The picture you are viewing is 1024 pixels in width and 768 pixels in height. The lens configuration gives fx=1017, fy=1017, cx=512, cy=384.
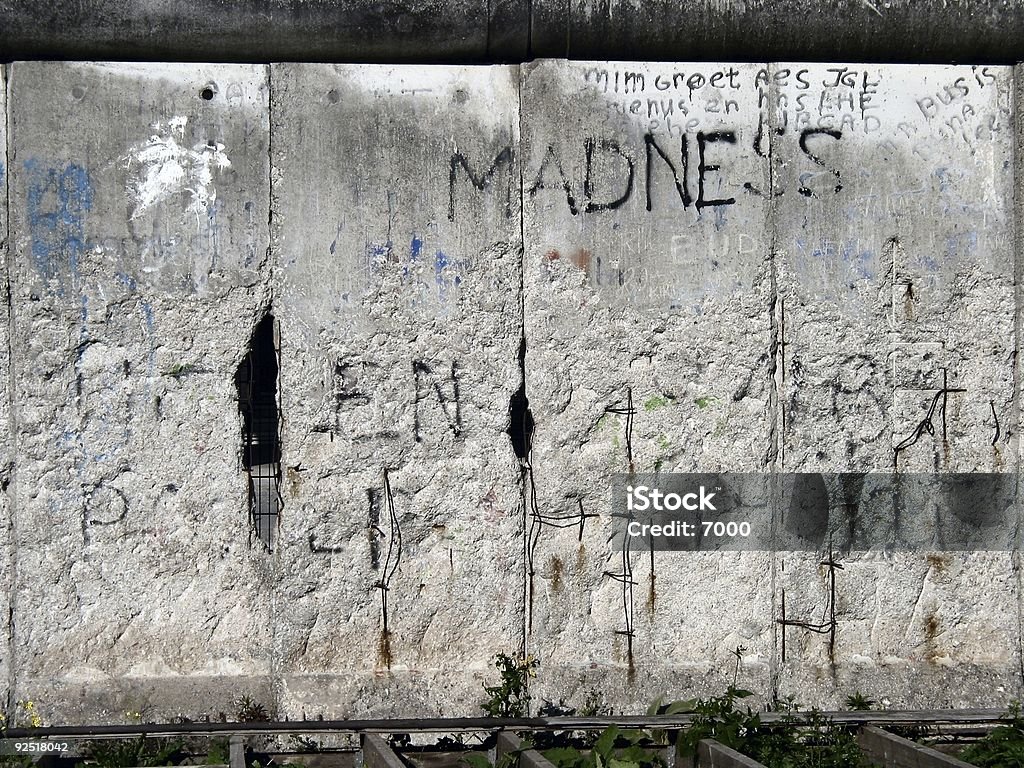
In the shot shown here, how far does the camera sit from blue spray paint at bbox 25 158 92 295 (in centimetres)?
418

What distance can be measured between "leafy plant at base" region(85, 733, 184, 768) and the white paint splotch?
213cm

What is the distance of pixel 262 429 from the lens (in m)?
4.49

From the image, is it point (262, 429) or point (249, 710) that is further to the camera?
point (262, 429)

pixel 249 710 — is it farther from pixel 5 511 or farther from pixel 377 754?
pixel 5 511

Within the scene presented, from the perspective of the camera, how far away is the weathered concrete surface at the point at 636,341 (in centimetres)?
436

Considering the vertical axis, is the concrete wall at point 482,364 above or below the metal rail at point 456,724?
above

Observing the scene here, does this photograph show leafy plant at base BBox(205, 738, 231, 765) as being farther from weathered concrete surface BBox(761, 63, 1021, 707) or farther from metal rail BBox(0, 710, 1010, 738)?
weathered concrete surface BBox(761, 63, 1021, 707)

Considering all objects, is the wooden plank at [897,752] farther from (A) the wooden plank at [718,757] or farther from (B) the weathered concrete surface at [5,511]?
(B) the weathered concrete surface at [5,511]

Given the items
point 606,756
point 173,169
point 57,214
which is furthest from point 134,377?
point 606,756

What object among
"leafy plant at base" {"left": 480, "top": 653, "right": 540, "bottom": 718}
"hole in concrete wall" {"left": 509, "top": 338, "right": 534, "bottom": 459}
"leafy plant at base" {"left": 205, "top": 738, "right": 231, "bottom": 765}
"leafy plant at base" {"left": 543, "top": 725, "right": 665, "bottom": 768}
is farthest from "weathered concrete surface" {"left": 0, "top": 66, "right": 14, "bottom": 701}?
"leafy plant at base" {"left": 543, "top": 725, "right": 665, "bottom": 768}

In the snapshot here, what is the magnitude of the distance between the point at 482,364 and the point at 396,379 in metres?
0.37
